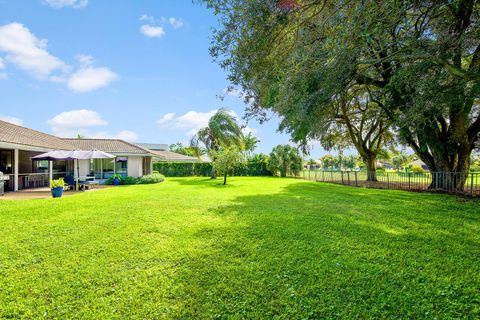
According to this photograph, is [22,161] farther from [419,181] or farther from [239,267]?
[419,181]

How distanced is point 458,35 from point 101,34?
14.1 m

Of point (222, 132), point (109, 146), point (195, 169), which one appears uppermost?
point (222, 132)

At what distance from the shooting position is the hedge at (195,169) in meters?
35.6

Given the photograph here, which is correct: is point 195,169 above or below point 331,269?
above

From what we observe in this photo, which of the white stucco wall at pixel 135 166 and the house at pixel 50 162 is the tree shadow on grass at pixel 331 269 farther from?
the white stucco wall at pixel 135 166

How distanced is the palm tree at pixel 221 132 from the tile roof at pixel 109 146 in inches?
306

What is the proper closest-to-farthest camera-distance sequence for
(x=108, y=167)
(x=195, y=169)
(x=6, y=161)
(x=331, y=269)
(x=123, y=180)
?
(x=331, y=269) → (x=6, y=161) → (x=123, y=180) → (x=108, y=167) → (x=195, y=169)

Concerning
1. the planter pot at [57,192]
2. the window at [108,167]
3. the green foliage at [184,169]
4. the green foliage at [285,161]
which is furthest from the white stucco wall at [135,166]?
the green foliage at [285,161]

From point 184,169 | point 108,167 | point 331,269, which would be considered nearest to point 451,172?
point 331,269

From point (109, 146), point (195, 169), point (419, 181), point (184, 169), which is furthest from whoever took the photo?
point (195, 169)

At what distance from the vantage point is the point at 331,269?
4.26 meters

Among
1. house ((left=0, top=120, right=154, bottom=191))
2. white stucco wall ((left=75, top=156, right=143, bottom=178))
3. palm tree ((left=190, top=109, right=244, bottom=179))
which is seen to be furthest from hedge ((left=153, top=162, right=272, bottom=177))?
white stucco wall ((left=75, top=156, right=143, bottom=178))

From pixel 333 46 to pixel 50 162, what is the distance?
20.9 m

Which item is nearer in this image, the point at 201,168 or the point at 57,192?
the point at 57,192
